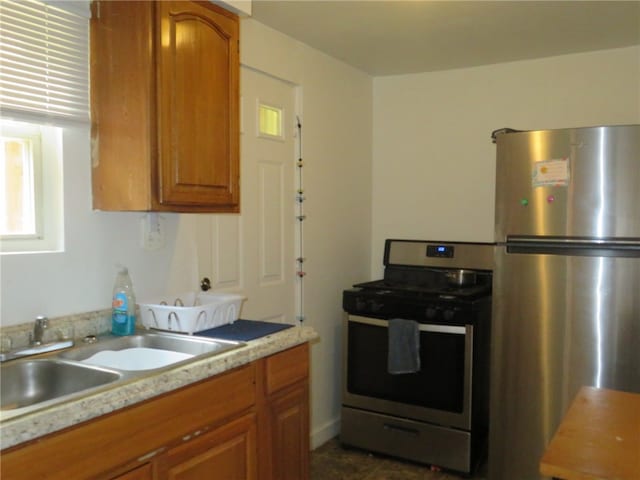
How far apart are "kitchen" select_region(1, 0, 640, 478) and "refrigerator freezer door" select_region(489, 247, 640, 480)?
40.7 inches

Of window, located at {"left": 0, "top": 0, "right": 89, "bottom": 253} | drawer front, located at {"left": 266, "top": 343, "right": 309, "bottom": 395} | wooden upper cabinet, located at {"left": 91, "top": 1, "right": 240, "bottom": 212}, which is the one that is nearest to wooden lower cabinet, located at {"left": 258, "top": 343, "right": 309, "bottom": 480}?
drawer front, located at {"left": 266, "top": 343, "right": 309, "bottom": 395}

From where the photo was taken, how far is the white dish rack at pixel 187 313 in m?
2.04

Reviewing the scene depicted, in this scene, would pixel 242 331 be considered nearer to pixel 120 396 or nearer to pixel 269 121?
pixel 120 396

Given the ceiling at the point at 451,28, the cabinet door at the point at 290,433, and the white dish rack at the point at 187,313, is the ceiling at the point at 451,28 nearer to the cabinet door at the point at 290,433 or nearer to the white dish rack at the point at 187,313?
the white dish rack at the point at 187,313

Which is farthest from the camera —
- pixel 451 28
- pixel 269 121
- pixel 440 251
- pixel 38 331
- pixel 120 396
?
pixel 440 251

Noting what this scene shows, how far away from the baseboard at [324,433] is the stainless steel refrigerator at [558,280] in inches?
40.6

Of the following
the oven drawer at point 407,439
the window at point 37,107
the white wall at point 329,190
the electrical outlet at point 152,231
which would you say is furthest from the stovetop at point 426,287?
the window at point 37,107

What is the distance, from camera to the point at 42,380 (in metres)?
1.71

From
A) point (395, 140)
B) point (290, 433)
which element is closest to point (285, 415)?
point (290, 433)

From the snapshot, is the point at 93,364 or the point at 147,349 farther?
the point at 147,349

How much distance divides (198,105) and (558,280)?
1.66m

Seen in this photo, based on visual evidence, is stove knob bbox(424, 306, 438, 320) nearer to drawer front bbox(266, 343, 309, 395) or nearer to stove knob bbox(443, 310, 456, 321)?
stove knob bbox(443, 310, 456, 321)

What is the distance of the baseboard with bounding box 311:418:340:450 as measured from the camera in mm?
3328

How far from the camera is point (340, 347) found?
3609 mm
